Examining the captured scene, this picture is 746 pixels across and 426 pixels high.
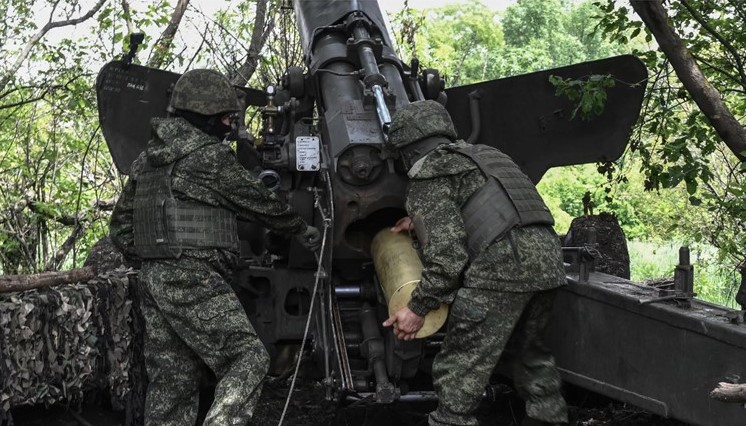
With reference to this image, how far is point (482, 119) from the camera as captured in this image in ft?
22.0

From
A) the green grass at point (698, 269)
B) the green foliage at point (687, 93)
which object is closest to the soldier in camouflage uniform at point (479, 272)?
the green foliage at point (687, 93)

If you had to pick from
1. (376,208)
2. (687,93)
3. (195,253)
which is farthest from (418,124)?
(687,93)

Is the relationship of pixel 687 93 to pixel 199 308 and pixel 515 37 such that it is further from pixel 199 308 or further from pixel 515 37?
pixel 515 37

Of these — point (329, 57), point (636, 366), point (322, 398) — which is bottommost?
point (322, 398)

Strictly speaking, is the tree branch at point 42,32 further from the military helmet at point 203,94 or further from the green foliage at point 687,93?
the green foliage at point 687,93

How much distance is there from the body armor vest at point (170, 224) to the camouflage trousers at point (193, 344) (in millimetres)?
82

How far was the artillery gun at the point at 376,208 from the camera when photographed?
14.6 feet

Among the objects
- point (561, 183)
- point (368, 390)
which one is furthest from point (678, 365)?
point (561, 183)

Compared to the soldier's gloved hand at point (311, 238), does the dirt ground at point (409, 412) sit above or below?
below

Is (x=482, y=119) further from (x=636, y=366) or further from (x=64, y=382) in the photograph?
(x=64, y=382)

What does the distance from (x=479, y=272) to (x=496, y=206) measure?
1.07ft

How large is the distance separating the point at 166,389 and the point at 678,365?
2.40 m

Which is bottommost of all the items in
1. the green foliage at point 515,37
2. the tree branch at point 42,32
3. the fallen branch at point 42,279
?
the fallen branch at point 42,279

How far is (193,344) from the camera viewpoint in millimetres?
4836
